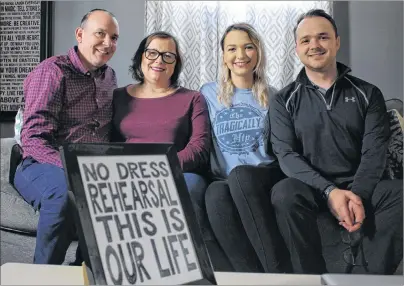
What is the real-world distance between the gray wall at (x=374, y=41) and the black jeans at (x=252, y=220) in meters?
0.36

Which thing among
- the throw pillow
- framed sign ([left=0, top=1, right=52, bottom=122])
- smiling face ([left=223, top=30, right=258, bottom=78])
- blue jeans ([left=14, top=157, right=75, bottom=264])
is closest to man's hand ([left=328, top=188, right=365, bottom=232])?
the throw pillow

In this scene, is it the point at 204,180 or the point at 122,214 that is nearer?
the point at 122,214

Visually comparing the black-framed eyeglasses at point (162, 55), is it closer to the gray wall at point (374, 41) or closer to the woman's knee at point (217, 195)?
the woman's knee at point (217, 195)

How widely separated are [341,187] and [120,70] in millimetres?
599

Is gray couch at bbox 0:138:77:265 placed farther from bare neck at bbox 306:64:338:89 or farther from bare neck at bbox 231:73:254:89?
bare neck at bbox 306:64:338:89

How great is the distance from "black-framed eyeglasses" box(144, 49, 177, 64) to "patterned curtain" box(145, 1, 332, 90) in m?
0.03

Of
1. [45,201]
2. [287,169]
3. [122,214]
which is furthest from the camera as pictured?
[287,169]

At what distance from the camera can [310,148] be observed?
1.10m

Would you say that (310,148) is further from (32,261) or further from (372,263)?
(32,261)

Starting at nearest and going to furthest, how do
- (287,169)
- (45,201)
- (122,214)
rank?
(122,214), (45,201), (287,169)

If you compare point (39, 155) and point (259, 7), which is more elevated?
point (259, 7)

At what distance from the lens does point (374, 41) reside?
111 centimetres

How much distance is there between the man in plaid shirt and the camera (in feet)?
3.18

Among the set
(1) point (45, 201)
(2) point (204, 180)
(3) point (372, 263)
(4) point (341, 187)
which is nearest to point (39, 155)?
(1) point (45, 201)
